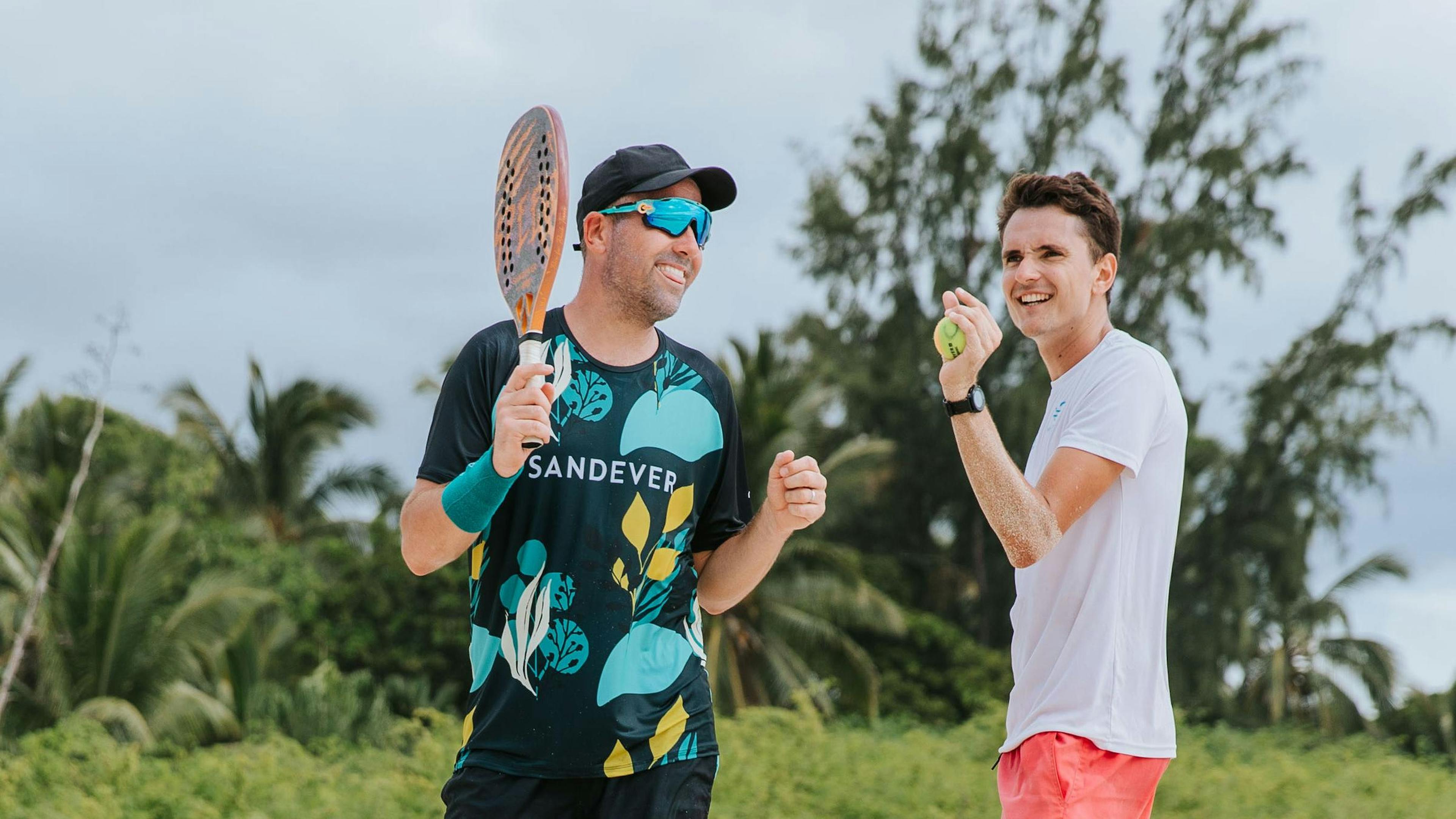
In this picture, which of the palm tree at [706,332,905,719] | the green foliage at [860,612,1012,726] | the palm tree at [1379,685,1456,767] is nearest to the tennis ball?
the palm tree at [706,332,905,719]

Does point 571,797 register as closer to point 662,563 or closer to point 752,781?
point 662,563

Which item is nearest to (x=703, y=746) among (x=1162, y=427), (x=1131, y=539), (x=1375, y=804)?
(x=1131, y=539)

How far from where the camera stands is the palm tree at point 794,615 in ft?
71.8

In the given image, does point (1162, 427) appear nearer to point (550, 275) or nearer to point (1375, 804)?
point (550, 275)

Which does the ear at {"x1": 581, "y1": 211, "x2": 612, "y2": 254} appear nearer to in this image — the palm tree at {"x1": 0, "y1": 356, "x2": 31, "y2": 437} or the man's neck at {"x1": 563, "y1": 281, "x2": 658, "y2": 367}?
the man's neck at {"x1": 563, "y1": 281, "x2": 658, "y2": 367}

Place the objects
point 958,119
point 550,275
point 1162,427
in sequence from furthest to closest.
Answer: point 958,119
point 1162,427
point 550,275

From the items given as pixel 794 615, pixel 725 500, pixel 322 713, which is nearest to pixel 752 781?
pixel 725 500

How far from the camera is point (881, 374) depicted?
87.4ft

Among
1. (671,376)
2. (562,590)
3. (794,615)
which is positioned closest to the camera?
(562,590)

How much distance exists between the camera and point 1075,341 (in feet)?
10.2

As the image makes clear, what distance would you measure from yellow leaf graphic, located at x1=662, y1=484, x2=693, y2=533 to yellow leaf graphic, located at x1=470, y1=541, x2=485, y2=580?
0.39 metres

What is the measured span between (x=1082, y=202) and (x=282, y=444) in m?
25.6

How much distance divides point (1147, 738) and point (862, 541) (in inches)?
992

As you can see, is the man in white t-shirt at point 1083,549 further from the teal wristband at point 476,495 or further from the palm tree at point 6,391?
the palm tree at point 6,391
